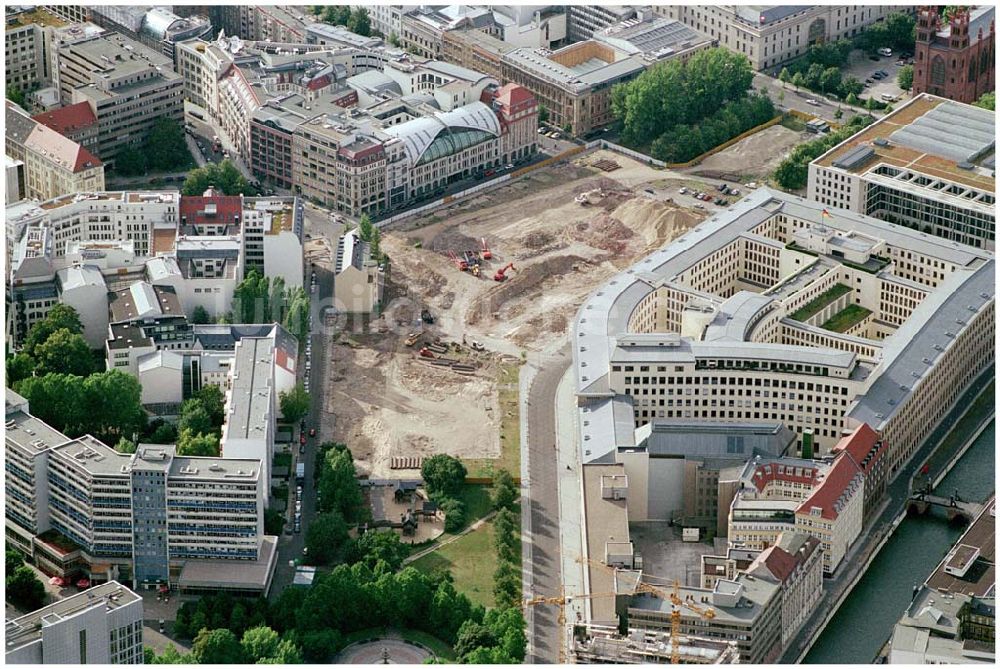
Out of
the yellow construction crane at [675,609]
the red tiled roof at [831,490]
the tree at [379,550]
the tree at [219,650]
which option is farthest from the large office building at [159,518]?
the red tiled roof at [831,490]

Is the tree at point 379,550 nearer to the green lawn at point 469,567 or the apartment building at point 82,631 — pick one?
the green lawn at point 469,567

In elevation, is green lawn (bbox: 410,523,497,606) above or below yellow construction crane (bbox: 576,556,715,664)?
below

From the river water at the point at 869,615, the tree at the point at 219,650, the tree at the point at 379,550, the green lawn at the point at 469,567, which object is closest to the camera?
the tree at the point at 219,650

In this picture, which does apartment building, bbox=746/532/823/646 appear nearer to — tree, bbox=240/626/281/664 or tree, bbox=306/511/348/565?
tree, bbox=306/511/348/565

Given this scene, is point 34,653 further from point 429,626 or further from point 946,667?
point 946,667

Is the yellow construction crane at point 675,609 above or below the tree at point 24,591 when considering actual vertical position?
above

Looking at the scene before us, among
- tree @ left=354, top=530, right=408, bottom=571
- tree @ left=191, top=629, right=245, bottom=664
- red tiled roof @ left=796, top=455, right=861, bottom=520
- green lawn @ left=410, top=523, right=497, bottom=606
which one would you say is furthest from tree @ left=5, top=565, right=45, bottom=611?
red tiled roof @ left=796, top=455, right=861, bottom=520

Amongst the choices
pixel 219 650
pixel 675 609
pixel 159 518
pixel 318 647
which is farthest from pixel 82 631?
pixel 675 609
